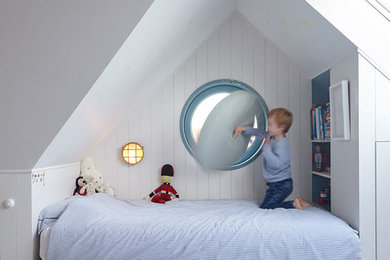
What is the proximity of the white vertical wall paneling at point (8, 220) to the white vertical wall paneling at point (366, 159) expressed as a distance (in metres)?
1.93

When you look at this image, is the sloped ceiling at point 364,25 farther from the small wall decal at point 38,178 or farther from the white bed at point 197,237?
the small wall decal at point 38,178

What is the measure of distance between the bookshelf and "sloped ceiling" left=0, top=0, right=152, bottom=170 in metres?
1.51

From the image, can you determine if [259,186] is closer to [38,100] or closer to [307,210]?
[307,210]

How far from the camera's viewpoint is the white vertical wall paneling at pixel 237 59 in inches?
109

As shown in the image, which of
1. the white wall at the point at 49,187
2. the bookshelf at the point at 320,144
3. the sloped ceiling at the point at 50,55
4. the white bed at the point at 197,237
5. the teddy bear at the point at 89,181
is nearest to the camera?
the sloped ceiling at the point at 50,55

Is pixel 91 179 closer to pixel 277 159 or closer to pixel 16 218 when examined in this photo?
pixel 16 218

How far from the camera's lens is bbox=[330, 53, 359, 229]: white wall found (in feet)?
6.23

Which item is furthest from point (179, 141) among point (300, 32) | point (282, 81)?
point (300, 32)

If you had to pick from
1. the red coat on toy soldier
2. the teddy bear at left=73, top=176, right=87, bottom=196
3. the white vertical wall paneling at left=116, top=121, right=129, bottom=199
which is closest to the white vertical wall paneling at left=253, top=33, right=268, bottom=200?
the red coat on toy soldier

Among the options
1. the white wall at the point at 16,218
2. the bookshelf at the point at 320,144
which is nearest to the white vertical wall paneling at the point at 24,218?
the white wall at the point at 16,218

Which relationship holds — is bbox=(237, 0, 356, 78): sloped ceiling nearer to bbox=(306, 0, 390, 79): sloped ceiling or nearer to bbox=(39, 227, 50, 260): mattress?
bbox=(306, 0, 390, 79): sloped ceiling

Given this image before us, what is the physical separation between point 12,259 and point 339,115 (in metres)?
2.09

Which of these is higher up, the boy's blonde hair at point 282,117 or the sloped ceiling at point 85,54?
the sloped ceiling at point 85,54

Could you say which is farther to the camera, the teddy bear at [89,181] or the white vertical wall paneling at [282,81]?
the white vertical wall paneling at [282,81]
